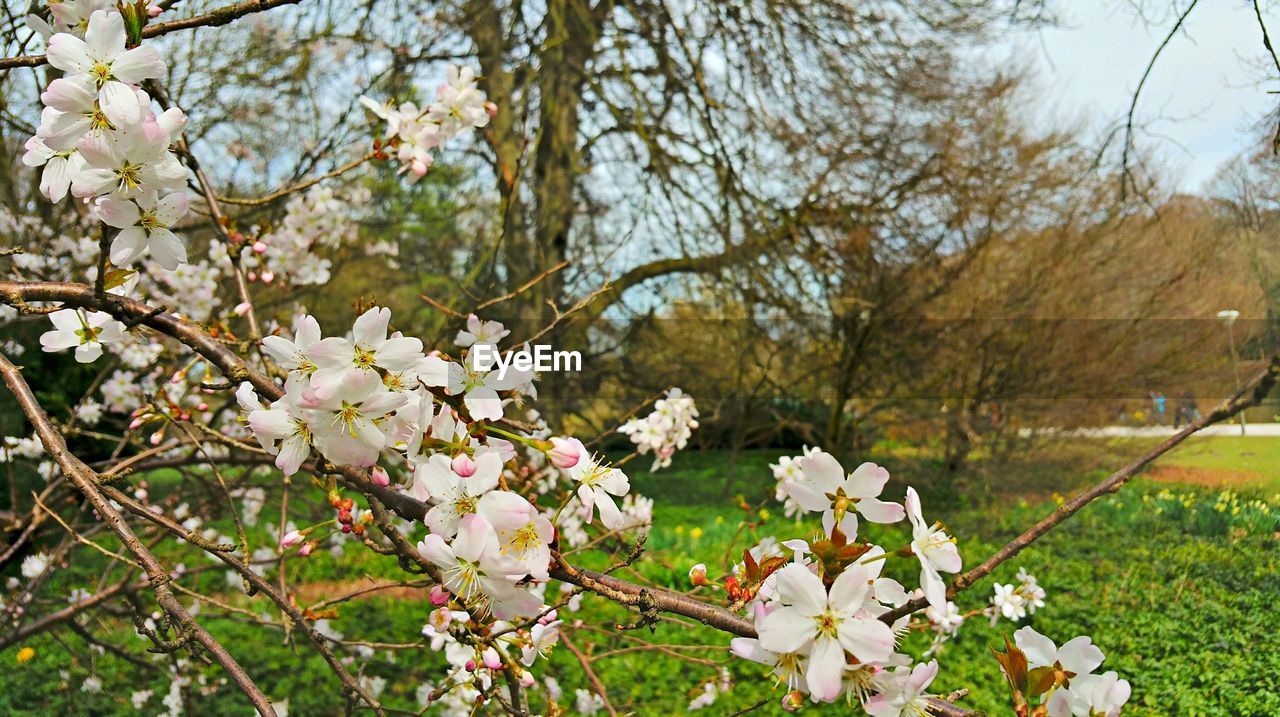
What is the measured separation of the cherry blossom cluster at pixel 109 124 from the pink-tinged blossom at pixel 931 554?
51 centimetres

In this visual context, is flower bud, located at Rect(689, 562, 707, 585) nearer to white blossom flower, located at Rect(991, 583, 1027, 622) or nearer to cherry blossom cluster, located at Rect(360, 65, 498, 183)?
cherry blossom cluster, located at Rect(360, 65, 498, 183)

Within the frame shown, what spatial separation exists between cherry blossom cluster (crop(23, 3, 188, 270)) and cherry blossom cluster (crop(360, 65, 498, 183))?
610 millimetres

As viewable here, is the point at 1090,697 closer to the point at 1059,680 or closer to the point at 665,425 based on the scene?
the point at 1059,680

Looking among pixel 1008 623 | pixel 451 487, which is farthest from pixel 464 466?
pixel 1008 623

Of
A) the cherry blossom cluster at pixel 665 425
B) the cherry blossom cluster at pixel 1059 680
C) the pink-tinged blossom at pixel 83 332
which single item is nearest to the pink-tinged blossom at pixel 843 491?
the cherry blossom cluster at pixel 1059 680

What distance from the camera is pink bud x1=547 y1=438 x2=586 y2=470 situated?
51cm

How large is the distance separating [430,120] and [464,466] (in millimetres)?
899

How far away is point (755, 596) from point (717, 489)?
11.4 feet

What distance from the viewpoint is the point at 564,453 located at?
0.51 meters

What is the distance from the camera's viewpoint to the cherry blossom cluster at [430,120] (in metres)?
1.18

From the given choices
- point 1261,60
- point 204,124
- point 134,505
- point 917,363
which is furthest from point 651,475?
point 134,505

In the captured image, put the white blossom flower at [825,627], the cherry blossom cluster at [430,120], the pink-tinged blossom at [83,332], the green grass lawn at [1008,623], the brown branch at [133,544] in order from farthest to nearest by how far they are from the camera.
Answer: the green grass lawn at [1008,623] < the cherry blossom cluster at [430,120] < the pink-tinged blossom at [83,332] < the brown branch at [133,544] < the white blossom flower at [825,627]

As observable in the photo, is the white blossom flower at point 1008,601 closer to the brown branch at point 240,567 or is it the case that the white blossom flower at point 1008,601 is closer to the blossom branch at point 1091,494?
the blossom branch at point 1091,494

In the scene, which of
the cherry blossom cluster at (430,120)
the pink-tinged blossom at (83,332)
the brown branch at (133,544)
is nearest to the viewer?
the brown branch at (133,544)
